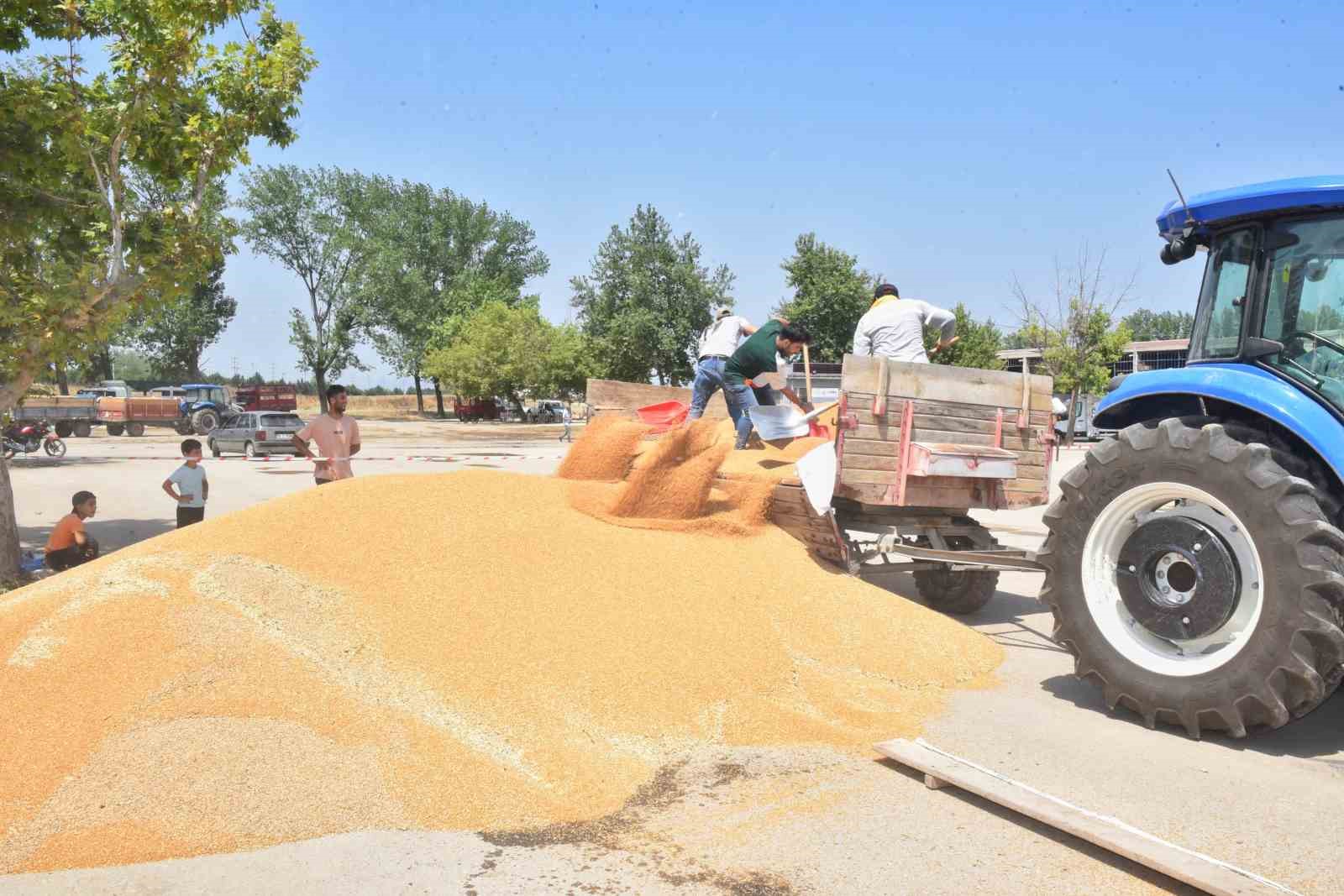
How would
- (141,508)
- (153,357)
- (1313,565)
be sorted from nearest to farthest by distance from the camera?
(1313,565)
(141,508)
(153,357)

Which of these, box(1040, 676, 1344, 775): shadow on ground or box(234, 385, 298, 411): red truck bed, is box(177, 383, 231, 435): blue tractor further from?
box(1040, 676, 1344, 775): shadow on ground

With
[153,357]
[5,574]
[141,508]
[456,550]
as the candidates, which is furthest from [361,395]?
→ [456,550]

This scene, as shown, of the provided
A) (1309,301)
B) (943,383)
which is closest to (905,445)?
(943,383)

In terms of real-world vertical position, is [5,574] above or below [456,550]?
below

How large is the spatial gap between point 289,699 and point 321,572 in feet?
3.12

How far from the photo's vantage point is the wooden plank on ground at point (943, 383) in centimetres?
609

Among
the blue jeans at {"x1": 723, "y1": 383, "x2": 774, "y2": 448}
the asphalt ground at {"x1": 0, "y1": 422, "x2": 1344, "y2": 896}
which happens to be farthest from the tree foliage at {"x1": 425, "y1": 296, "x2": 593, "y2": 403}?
the asphalt ground at {"x1": 0, "y1": 422, "x2": 1344, "y2": 896}

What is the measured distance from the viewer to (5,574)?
880 centimetres

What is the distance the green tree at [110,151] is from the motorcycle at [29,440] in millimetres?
18299

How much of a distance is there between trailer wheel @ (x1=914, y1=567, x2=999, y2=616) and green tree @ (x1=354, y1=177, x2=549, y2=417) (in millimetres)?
56405

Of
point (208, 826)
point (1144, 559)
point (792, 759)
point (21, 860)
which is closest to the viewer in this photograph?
point (21, 860)

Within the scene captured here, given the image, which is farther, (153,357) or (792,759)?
(153,357)

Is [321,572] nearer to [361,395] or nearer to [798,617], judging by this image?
[798,617]

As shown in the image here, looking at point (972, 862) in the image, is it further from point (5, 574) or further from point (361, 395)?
point (361, 395)
